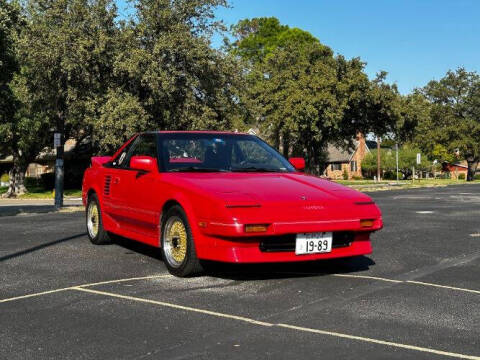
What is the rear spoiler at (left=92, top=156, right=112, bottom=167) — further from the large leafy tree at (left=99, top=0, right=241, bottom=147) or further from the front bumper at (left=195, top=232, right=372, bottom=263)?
the large leafy tree at (left=99, top=0, right=241, bottom=147)

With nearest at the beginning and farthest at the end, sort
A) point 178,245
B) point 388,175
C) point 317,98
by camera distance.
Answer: point 178,245 < point 317,98 < point 388,175

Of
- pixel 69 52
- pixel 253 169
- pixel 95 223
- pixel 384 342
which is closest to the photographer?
pixel 384 342

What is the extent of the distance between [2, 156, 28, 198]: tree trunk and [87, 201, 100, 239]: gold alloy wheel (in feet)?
99.5

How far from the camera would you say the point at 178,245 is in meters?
6.53

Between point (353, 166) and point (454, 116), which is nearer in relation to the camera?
point (454, 116)

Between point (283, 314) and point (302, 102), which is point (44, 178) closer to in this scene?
point (302, 102)

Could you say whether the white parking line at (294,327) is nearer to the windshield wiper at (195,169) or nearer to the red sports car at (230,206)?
the red sports car at (230,206)

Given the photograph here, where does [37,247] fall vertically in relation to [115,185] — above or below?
below

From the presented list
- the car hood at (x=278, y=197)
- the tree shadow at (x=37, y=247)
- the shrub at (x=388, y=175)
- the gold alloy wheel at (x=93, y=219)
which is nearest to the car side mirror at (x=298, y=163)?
the car hood at (x=278, y=197)

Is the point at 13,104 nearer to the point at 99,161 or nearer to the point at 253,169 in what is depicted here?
the point at 99,161

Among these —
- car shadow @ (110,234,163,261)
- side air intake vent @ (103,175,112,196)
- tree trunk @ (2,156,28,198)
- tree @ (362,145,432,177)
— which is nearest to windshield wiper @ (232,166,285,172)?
car shadow @ (110,234,163,261)

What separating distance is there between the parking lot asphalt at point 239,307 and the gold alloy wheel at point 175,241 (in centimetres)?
23

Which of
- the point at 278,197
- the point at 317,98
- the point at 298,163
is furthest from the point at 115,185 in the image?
the point at 317,98

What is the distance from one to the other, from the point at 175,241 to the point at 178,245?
4.0 inches
